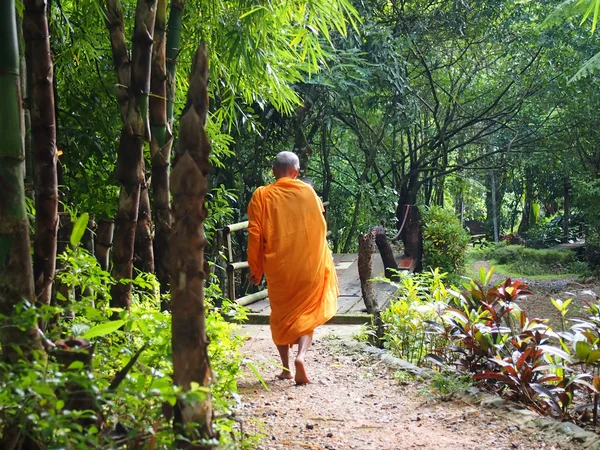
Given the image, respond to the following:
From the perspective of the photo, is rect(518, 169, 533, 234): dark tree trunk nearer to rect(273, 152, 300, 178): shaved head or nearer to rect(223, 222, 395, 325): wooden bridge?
rect(223, 222, 395, 325): wooden bridge

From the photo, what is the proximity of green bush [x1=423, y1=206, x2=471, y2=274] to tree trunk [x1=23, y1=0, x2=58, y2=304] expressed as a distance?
374 inches

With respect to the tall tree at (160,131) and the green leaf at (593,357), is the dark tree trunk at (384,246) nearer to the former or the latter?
the green leaf at (593,357)

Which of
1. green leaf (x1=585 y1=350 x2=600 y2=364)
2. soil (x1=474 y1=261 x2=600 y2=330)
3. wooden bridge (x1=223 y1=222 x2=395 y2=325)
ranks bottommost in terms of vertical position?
soil (x1=474 y1=261 x2=600 y2=330)

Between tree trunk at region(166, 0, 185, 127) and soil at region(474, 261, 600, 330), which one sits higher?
tree trunk at region(166, 0, 185, 127)

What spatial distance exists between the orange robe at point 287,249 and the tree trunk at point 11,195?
9.00ft

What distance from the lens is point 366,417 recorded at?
12.1 ft

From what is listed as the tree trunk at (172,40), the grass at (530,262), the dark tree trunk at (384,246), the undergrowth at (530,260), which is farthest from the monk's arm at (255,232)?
the undergrowth at (530,260)

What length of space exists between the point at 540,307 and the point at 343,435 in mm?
9070

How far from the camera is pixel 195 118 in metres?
1.64

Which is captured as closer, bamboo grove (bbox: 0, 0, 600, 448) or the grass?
bamboo grove (bbox: 0, 0, 600, 448)

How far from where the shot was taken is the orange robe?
182 inches

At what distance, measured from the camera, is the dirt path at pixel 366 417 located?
3.23 meters

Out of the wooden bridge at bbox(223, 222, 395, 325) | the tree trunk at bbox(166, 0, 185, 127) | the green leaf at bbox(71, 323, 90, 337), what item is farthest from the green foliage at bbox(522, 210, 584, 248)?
the green leaf at bbox(71, 323, 90, 337)

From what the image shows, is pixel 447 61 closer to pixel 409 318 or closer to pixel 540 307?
pixel 540 307
